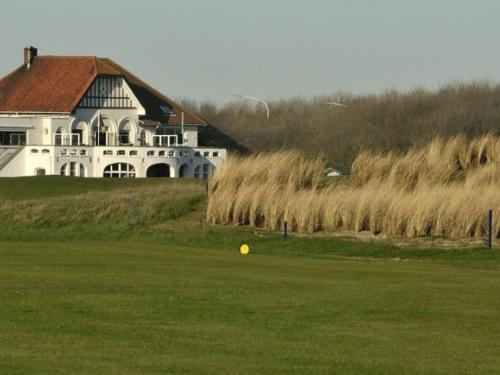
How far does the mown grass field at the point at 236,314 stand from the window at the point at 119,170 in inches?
2409

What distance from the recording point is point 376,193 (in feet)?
129

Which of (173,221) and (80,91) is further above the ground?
(80,91)

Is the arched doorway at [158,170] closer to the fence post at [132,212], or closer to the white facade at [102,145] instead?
the white facade at [102,145]

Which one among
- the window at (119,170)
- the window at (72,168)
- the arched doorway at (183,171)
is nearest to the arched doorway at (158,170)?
the arched doorway at (183,171)

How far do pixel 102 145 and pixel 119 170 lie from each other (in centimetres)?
460

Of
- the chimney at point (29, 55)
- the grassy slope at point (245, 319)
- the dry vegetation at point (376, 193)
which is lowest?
the grassy slope at point (245, 319)

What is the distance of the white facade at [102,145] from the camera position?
3649 inches

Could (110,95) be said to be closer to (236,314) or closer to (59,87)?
(59,87)

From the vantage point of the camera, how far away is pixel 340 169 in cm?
7350

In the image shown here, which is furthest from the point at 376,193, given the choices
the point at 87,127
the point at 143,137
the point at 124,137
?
the point at 143,137

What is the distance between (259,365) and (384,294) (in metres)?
7.00

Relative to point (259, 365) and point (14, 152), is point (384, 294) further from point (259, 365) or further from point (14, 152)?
point (14, 152)

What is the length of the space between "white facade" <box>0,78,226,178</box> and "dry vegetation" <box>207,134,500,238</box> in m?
44.8

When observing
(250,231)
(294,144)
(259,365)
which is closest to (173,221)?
(250,231)
